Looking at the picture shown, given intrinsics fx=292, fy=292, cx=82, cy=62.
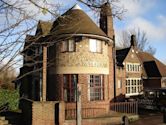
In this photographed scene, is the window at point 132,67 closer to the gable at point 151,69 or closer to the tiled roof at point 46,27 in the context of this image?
the gable at point 151,69

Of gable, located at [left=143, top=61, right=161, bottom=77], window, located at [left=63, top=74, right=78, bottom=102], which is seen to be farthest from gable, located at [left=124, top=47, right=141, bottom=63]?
window, located at [left=63, top=74, right=78, bottom=102]

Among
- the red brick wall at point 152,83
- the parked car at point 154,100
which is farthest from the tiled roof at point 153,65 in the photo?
the parked car at point 154,100

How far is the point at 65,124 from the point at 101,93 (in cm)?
563

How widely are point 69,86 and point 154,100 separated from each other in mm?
10121

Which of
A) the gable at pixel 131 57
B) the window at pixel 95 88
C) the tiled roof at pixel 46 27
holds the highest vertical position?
the gable at pixel 131 57

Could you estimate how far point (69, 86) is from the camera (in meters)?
23.3

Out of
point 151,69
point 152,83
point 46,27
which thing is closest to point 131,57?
point 151,69

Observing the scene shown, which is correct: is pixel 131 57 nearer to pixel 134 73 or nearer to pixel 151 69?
pixel 134 73

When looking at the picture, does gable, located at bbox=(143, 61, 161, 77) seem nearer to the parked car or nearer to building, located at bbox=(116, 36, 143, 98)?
building, located at bbox=(116, 36, 143, 98)

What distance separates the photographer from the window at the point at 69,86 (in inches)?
915

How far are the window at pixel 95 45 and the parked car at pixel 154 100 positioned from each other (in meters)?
8.47

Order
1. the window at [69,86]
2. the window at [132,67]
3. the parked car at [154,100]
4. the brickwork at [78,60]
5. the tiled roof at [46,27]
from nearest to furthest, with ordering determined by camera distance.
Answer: the tiled roof at [46,27] < the window at [69,86] < the brickwork at [78,60] < the parked car at [154,100] < the window at [132,67]

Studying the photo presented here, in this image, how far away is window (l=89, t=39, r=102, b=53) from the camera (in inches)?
949

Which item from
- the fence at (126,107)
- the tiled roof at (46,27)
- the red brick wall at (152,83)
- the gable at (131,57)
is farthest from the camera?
the red brick wall at (152,83)
